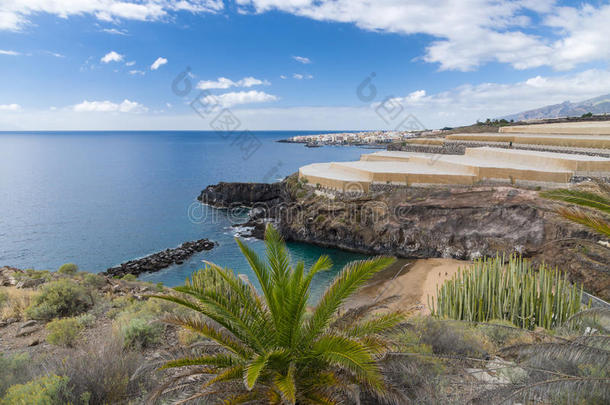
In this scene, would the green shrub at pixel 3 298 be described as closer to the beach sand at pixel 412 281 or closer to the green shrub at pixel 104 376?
the green shrub at pixel 104 376

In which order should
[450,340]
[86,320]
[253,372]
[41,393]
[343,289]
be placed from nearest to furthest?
[253,372], [41,393], [343,289], [450,340], [86,320]

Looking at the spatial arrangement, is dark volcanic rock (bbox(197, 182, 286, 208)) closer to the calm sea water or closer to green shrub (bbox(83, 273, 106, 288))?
the calm sea water

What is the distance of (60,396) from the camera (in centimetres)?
329

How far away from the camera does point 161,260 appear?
66.7 ft

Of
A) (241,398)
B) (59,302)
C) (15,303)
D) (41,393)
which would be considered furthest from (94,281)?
(241,398)

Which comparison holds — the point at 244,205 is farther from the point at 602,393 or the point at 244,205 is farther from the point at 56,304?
the point at 602,393

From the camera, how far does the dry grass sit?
6793 mm

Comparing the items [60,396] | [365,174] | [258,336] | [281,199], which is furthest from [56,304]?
[281,199]

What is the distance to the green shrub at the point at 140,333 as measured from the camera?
199 inches

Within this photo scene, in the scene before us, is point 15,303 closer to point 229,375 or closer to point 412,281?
point 229,375

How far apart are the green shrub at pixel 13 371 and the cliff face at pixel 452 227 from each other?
56.7 ft

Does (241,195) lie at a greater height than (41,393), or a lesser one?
lesser

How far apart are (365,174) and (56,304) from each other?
19080 mm

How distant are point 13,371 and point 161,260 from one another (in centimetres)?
1713
